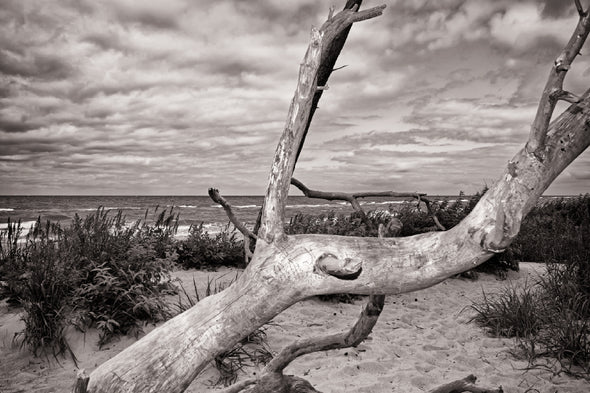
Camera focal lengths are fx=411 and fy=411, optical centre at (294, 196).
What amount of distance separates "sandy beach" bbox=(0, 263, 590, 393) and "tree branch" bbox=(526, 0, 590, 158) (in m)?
2.63

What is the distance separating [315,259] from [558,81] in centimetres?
153

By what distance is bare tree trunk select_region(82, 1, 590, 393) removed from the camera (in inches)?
86.4

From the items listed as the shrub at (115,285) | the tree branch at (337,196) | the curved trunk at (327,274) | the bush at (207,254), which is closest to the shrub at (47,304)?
the shrub at (115,285)

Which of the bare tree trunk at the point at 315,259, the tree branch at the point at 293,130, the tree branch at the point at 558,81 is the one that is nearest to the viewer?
the tree branch at the point at 558,81

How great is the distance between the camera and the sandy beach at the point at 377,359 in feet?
13.5

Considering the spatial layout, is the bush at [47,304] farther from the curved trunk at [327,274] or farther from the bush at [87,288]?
the curved trunk at [327,274]

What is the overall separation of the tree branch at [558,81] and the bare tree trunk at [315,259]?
0.02 meters

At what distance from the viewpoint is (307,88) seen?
239cm

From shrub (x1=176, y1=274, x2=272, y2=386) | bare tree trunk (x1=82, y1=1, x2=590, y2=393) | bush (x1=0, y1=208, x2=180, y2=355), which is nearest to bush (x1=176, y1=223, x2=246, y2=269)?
bush (x1=0, y1=208, x2=180, y2=355)

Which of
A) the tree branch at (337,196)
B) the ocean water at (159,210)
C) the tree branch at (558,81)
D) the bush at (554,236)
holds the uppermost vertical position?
the tree branch at (558,81)

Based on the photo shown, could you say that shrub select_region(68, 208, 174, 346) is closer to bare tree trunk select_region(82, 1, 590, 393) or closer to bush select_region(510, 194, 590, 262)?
bare tree trunk select_region(82, 1, 590, 393)

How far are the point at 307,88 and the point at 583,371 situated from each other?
4.07 meters

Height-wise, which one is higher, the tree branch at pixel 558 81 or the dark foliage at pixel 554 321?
the tree branch at pixel 558 81

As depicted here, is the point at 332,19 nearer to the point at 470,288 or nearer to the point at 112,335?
the point at 112,335
